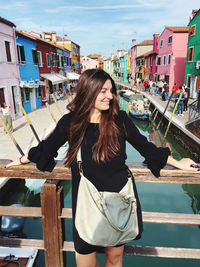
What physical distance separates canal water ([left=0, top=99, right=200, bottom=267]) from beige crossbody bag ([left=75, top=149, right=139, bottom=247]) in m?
2.51

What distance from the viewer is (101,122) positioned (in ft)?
4.86

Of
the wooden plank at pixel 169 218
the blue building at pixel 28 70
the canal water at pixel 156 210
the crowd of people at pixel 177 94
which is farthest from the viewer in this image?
the blue building at pixel 28 70

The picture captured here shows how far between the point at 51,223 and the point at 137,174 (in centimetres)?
80

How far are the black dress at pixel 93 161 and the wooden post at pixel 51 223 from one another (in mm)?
202

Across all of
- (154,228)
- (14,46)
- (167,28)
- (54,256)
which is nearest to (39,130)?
(14,46)

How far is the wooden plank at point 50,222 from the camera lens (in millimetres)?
1731

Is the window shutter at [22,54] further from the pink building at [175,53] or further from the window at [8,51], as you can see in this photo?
the pink building at [175,53]

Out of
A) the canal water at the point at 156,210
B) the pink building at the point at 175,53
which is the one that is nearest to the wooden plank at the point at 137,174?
the canal water at the point at 156,210

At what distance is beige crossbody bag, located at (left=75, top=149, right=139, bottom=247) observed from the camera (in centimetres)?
134

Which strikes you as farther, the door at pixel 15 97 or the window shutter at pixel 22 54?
the window shutter at pixel 22 54

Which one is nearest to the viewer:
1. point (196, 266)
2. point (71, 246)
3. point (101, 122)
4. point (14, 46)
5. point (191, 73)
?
point (101, 122)

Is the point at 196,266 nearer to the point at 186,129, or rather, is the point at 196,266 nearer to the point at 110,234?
the point at 110,234

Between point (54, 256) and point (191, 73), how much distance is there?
21016mm

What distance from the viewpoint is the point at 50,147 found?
5.07 ft
